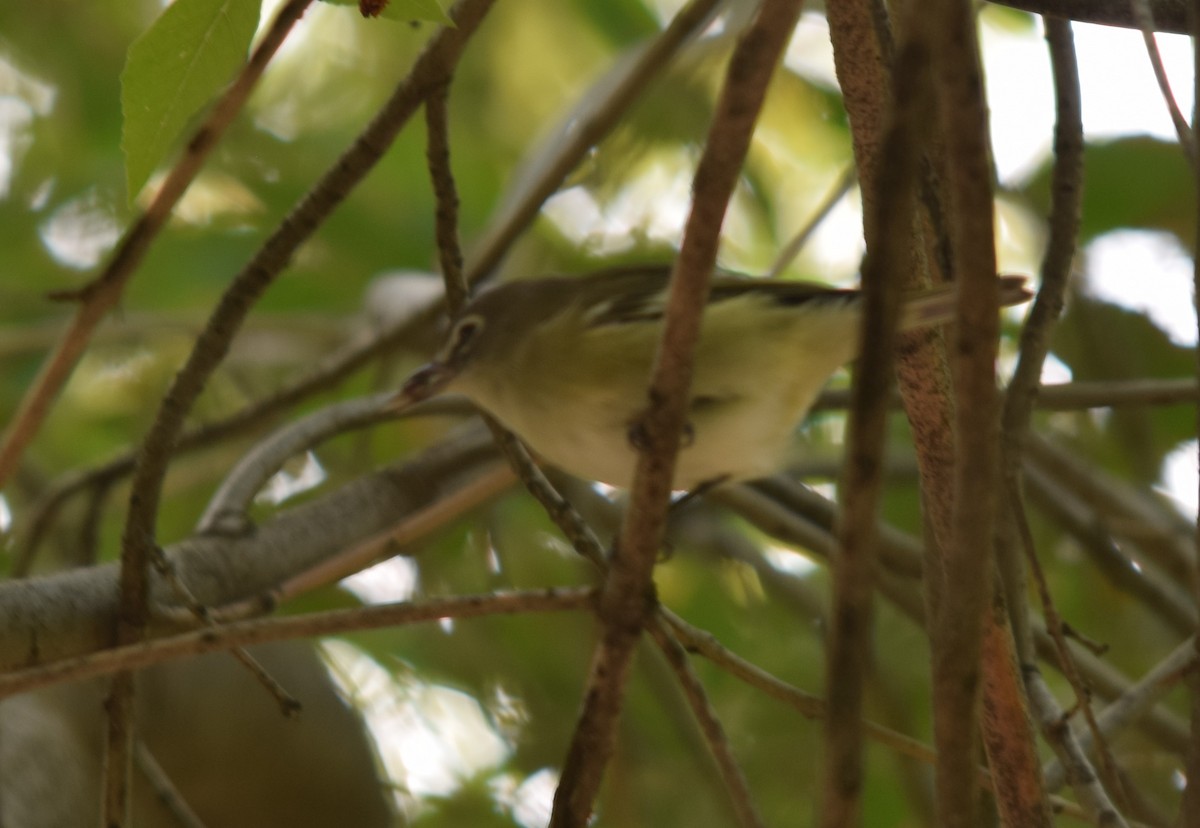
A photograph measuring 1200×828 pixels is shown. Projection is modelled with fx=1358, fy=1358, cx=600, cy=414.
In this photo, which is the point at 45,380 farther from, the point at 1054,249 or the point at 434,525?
the point at 1054,249

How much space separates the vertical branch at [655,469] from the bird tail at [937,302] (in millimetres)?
447

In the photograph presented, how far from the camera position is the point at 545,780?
A: 386 cm

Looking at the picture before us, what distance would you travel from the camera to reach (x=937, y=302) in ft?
6.45

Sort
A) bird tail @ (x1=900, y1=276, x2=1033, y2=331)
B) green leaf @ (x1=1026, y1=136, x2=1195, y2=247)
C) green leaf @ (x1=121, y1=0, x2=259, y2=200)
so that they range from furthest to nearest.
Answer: green leaf @ (x1=1026, y1=136, x2=1195, y2=247) → bird tail @ (x1=900, y1=276, x2=1033, y2=331) → green leaf @ (x1=121, y1=0, x2=259, y2=200)

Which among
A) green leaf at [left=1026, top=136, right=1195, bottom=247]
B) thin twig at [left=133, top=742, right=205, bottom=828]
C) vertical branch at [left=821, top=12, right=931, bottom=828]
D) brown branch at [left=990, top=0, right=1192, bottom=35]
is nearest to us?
vertical branch at [left=821, top=12, right=931, bottom=828]

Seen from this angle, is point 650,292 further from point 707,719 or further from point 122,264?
point 707,719

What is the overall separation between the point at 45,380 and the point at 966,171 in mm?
1690

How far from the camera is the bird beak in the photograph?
3039mm

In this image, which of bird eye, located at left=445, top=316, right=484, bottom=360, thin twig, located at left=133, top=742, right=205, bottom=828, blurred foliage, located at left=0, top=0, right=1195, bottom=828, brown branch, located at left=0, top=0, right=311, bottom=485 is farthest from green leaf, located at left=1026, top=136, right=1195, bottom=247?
thin twig, located at left=133, top=742, right=205, bottom=828

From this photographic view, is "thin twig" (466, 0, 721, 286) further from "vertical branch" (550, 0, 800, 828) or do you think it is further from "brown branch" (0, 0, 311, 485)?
"vertical branch" (550, 0, 800, 828)

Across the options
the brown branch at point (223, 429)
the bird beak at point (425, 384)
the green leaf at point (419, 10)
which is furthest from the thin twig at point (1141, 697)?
the brown branch at point (223, 429)

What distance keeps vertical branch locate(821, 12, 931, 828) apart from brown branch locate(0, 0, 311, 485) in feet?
4.42

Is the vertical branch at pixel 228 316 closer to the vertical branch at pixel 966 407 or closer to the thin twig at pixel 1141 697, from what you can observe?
the vertical branch at pixel 966 407

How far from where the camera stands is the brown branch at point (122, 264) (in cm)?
218
